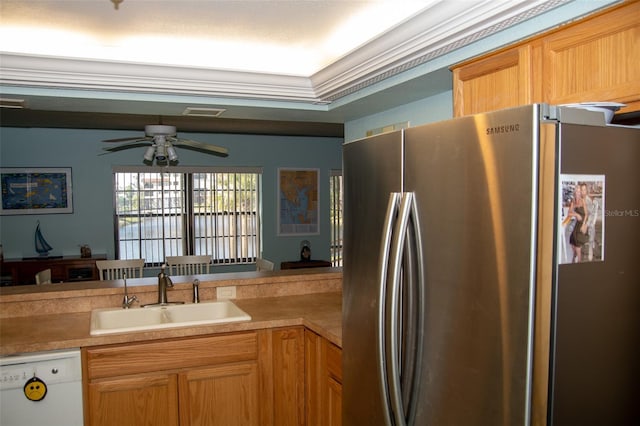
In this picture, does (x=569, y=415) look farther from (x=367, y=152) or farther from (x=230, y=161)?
(x=230, y=161)

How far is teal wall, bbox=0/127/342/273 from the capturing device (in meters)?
6.51

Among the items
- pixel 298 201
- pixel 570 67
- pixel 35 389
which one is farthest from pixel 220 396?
pixel 298 201

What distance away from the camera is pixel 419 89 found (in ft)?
9.25

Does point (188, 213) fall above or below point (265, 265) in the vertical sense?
above

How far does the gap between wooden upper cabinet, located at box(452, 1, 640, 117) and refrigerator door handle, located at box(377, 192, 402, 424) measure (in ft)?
2.21

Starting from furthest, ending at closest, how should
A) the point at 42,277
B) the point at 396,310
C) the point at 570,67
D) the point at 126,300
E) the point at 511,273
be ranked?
the point at 42,277, the point at 126,300, the point at 570,67, the point at 396,310, the point at 511,273

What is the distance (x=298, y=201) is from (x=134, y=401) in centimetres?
542

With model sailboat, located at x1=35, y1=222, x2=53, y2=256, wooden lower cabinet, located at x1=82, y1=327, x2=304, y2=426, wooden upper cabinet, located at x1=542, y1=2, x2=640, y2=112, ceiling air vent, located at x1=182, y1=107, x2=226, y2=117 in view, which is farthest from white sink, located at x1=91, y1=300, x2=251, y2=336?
model sailboat, located at x1=35, y1=222, x2=53, y2=256

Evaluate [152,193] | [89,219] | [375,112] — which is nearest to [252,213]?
[152,193]

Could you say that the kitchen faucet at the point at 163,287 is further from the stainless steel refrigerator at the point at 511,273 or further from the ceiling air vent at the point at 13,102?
the stainless steel refrigerator at the point at 511,273

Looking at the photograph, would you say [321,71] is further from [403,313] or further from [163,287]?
[403,313]

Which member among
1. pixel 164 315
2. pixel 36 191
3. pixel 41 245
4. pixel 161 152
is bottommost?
pixel 164 315

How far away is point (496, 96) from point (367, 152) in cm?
62

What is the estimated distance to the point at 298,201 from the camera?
784 cm
